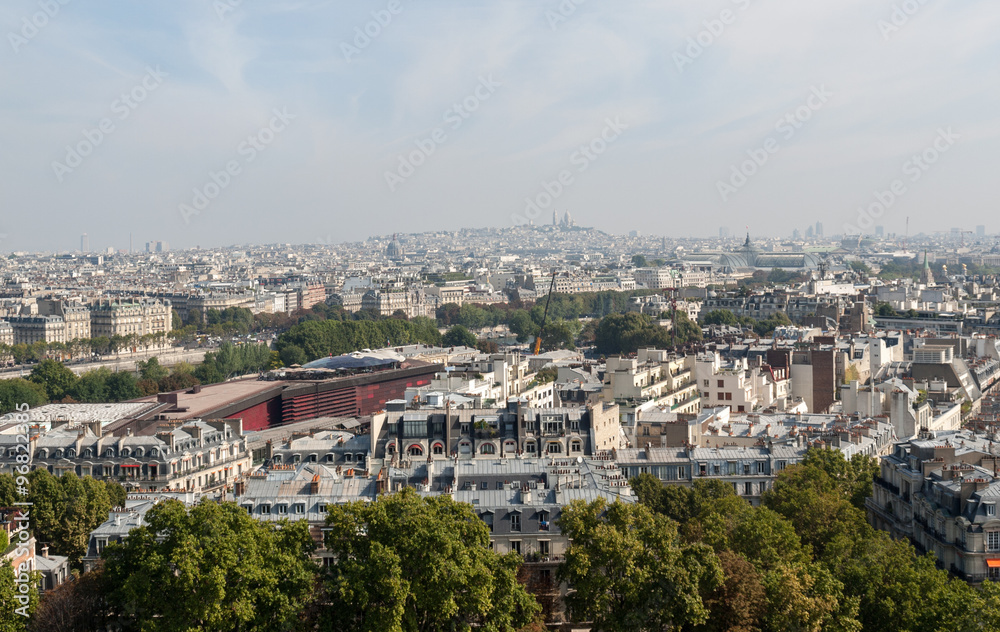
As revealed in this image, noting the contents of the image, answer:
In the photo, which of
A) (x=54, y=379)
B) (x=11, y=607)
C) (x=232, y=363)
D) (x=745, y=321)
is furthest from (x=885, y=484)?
(x=745, y=321)

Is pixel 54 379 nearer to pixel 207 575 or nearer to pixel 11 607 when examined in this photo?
pixel 11 607

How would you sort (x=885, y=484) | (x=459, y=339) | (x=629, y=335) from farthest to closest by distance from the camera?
(x=459, y=339) → (x=629, y=335) → (x=885, y=484)

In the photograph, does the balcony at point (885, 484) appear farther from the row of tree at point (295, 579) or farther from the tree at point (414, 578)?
the tree at point (414, 578)

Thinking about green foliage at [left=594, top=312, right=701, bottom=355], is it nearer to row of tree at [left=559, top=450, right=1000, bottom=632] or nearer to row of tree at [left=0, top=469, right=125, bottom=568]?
row of tree at [left=0, top=469, right=125, bottom=568]

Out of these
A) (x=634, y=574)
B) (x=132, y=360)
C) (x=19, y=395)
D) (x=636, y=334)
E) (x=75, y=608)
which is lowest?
(x=132, y=360)

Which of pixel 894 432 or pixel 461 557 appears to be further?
pixel 894 432

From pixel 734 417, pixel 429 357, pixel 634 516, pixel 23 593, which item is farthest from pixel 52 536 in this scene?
pixel 429 357

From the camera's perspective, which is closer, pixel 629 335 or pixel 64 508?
pixel 64 508

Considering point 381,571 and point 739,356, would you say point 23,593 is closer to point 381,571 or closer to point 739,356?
point 381,571
